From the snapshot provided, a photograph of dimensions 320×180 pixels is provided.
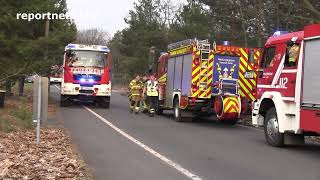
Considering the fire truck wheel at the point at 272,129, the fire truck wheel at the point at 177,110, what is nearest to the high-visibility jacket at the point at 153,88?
the fire truck wheel at the point at 177,110

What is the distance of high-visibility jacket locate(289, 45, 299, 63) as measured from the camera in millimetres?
12492

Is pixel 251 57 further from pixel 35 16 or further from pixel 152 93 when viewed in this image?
pixel 35 16

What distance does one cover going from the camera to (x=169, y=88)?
73.3 feet

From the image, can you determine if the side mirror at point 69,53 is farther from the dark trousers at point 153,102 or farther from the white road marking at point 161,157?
the white road marking at point 161,157

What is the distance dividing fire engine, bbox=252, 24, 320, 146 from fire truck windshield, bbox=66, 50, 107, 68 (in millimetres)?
14559

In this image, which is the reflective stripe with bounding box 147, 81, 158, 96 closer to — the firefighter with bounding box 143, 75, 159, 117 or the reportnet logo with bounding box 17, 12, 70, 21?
the firefighter with bounding box 143, 75, 159, 117

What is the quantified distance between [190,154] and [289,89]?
278cm

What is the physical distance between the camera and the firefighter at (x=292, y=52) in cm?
1250

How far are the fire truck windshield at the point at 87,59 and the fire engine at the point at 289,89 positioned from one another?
14.6m

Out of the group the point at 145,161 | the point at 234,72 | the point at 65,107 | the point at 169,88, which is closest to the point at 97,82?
the point at 65,107

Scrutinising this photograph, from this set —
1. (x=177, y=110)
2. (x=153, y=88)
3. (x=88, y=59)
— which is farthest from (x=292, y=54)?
(x=88, y=59)

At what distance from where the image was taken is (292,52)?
1261 cm

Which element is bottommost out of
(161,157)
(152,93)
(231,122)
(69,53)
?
(161,157)

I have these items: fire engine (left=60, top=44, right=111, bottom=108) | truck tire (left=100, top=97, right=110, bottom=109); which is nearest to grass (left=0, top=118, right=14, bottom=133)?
fire engine (left=60, top=44, right=111, bottom=108)
